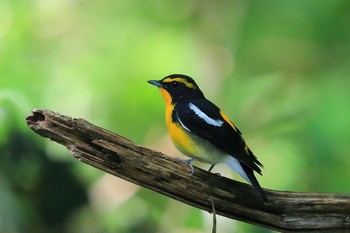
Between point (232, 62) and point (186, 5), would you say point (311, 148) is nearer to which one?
point (232, 62)

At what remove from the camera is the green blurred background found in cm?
532

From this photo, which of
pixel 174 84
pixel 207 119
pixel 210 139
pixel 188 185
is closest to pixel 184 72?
pixel 174 84

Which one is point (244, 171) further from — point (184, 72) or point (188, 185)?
point (184, 72)

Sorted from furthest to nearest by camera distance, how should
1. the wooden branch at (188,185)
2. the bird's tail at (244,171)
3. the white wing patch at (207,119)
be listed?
the white wing patch at (207,119)
the bird's tail at (244,171)
the wooden branch at (188,185)

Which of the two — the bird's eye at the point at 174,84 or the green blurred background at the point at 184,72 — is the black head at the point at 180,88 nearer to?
the bird's eye at the point at 174,84

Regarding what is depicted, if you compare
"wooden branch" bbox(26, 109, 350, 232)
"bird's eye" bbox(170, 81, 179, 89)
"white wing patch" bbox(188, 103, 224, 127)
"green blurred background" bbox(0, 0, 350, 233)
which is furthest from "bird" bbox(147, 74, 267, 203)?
"green blurred background" bbox(0, 0, 350, 233)

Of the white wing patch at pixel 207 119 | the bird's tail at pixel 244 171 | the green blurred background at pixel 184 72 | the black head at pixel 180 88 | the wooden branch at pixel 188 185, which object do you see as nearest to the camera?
the wooden branch at pixel 188 185

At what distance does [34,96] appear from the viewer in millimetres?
5543

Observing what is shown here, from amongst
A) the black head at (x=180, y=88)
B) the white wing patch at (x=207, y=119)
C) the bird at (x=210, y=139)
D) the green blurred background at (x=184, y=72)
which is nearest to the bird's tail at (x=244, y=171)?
the bird at (x=210, y=139)

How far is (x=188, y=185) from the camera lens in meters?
3.28

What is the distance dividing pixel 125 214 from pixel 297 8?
245 centimetres

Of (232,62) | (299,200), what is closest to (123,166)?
(299,200)

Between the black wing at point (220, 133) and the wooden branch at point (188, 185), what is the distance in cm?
15

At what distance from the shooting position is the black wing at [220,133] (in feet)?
11.3
